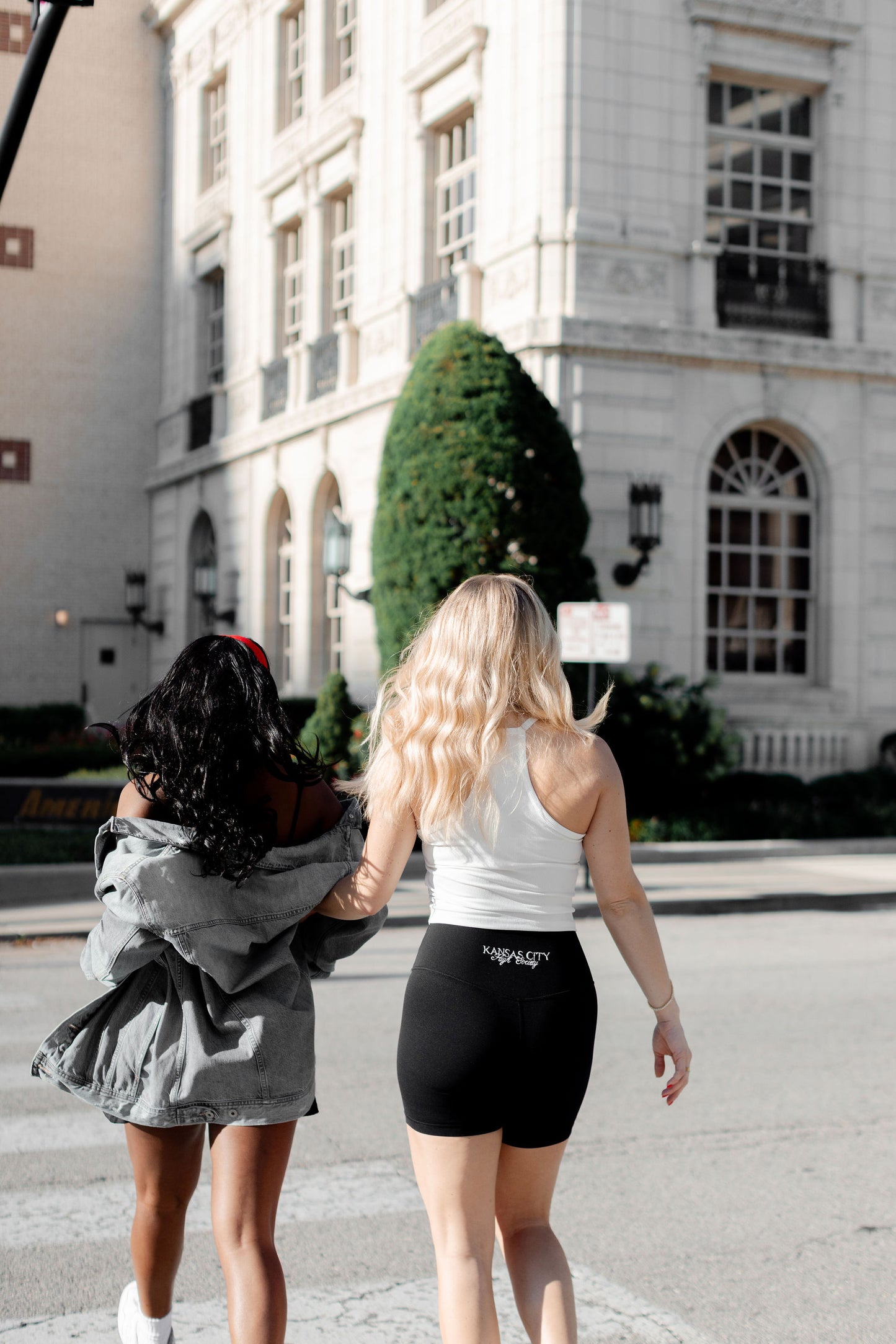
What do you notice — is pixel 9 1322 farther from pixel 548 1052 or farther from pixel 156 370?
pixel 156 370

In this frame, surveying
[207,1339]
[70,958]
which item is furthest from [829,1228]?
[70,958]

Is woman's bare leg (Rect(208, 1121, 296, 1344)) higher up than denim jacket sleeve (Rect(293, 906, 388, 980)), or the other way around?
denim jacket sleeve (Rect(293, 906, 388, 980))

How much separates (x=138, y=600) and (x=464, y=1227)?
26878mm

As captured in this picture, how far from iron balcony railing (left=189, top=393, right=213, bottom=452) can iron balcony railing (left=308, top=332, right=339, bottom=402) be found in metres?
4.58

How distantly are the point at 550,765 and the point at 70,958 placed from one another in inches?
301

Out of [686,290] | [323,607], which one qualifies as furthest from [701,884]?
[323,607]

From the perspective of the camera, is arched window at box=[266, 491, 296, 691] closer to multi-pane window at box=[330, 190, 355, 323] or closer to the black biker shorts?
multi-pane window at box=[330, 190, 355, 323]

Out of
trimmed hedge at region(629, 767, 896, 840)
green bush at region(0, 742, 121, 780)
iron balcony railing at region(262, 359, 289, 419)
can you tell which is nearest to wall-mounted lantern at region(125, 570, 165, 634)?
green bush at region(0, 742, 121, 780)

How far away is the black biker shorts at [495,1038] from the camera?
290 cm

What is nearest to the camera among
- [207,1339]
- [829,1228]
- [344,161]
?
[207,1339]

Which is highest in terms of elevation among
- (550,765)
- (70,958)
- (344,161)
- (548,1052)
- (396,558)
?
(344,161)

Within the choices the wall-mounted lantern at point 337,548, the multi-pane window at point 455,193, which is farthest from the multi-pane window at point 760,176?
the wall-mounted lantern at point 337,548

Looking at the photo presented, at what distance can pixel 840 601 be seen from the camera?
19234 millimetres

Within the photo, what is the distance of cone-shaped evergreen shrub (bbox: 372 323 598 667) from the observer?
16.5m
